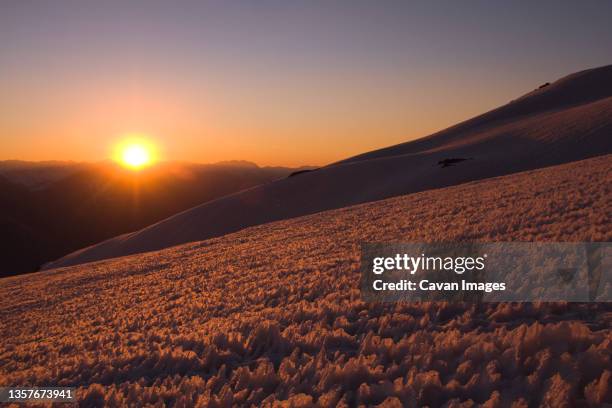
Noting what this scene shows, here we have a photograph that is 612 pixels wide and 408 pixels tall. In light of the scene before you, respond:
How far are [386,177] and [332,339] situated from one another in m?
40.9

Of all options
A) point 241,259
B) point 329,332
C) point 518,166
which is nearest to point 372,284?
point 329,332

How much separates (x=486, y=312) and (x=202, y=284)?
879 cm

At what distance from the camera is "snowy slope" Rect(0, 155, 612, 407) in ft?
12.3

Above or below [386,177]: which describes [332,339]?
below

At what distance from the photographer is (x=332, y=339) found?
5273mm

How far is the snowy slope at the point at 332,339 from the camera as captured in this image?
12.3 feet

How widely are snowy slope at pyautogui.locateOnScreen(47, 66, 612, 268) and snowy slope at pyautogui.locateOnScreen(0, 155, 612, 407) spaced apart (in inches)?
958

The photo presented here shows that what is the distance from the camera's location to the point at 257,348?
5.68 meters

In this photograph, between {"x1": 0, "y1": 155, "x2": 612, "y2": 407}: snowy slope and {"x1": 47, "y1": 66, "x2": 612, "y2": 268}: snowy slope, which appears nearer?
{"x1": 0, "y1": 155, "x2": 612, "y2": 407}: snowy slope

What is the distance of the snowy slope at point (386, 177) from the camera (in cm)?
3544

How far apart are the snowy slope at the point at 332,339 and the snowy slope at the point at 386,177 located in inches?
958

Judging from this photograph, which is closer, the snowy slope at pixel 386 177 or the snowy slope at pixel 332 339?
the snowy slope at pixel 332 339

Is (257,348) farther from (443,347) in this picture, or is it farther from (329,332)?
(443,347)

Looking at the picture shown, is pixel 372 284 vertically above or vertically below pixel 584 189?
below
